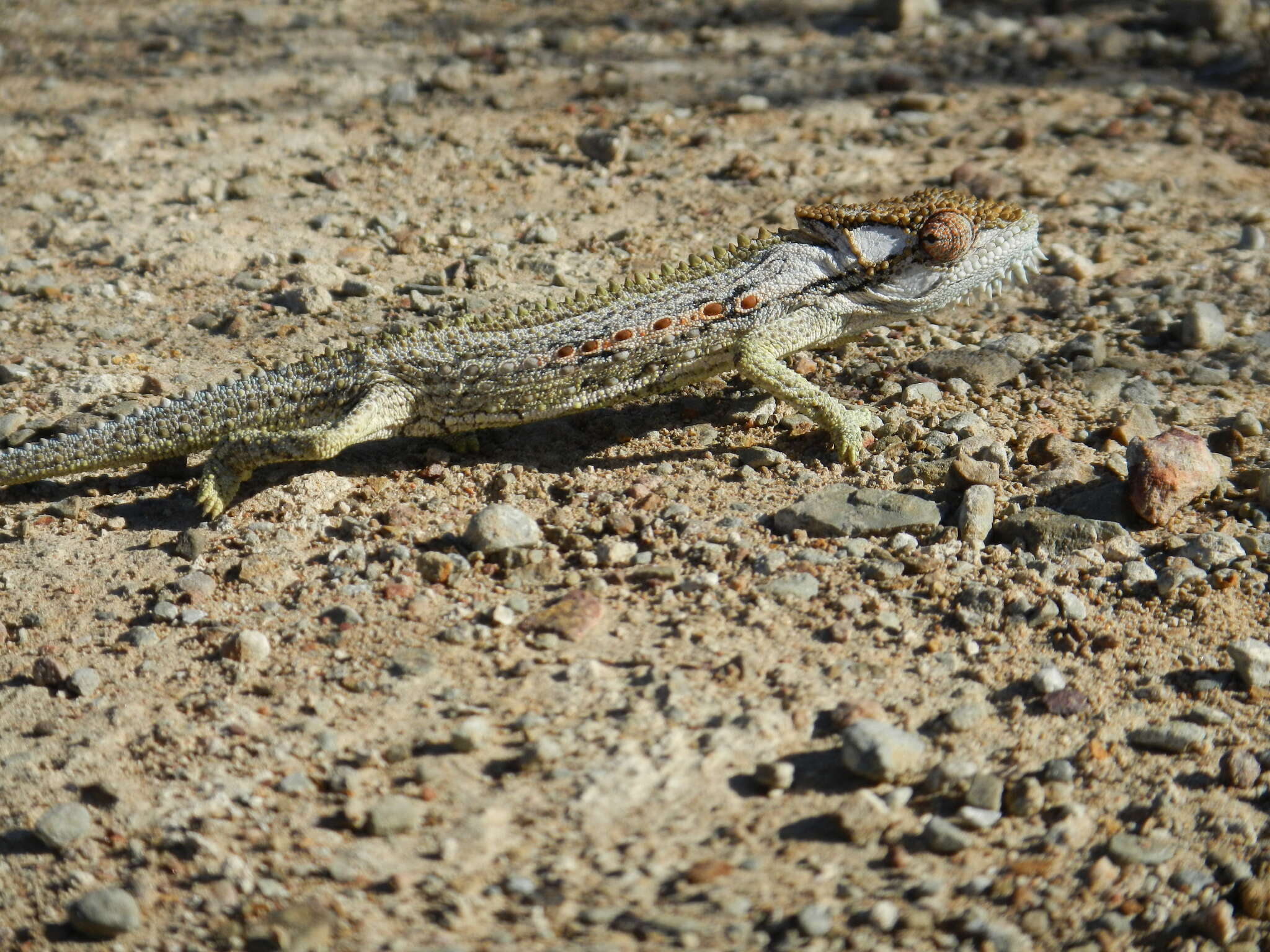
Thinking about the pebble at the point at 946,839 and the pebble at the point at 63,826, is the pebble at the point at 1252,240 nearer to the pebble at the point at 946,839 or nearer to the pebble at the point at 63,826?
the pebble at the point at 946,839

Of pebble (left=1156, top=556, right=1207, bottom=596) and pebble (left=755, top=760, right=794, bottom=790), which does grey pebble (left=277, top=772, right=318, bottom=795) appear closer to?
pebble (left=755, top=760, right=794, bottom=790)

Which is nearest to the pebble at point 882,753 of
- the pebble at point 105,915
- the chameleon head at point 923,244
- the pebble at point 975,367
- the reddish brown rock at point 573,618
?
the reddish brown rock at point 573,618

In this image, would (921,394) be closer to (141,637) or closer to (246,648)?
(246,648)

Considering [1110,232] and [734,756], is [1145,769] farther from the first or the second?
[1110,232]

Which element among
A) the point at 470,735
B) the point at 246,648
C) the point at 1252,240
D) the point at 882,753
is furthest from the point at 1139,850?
the point at 1252,240

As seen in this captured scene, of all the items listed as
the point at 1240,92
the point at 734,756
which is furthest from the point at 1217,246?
the point at 734,756

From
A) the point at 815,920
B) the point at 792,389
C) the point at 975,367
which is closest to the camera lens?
the point at 815,920
